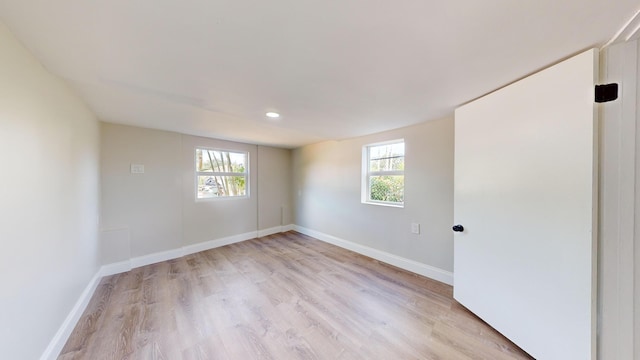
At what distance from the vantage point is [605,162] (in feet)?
3.87

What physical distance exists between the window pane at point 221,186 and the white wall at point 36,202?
1.82 m

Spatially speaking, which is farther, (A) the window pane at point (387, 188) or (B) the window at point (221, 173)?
(B) the window at point (221, 173)

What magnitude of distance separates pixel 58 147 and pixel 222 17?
1.76 meters

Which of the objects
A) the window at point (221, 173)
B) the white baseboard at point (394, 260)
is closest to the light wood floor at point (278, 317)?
the white baseboard at point (394, 260)

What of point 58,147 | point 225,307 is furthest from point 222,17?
point 225,307

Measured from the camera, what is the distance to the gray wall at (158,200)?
290 centimetres

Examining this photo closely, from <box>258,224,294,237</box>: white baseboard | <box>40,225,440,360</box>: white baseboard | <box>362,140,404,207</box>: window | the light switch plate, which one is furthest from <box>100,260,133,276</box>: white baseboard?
<box>362,140,404,207</box>: window

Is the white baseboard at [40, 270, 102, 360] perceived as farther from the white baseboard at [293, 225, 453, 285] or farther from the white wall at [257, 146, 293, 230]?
the white baseboard at [293, 225, 453, 285]

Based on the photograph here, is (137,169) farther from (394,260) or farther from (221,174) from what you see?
(394,260)

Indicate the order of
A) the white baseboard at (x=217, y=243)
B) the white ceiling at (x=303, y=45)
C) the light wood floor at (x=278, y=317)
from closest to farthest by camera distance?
the white ceiling at (x=303, y=45) → the light wood floor at (x=278, y=317) → the white baseboard at (x=217, y=243)

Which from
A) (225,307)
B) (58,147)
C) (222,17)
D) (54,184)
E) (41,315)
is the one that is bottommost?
(225,307)

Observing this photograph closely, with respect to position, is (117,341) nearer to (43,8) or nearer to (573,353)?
(43,8)

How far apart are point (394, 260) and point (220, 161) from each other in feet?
11.6

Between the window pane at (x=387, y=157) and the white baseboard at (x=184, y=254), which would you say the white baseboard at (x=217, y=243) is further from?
the window pane at (x=387, y=157)
